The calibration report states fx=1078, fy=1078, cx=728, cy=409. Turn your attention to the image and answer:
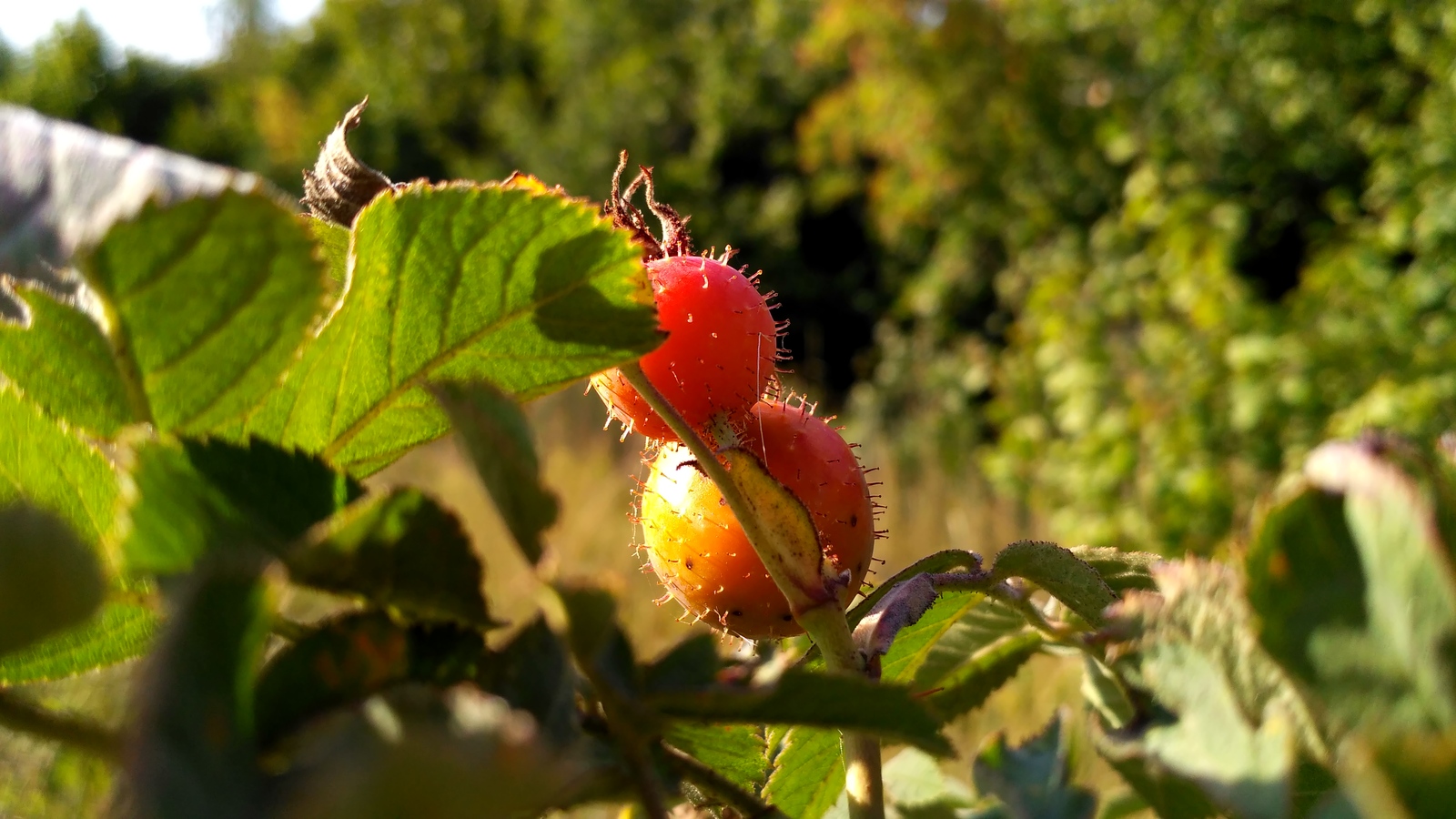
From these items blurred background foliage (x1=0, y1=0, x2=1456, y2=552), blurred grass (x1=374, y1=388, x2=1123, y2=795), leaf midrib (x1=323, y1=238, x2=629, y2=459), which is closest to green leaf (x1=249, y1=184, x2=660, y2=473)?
leaf midrib (x1=323, y1=238, x2=629, y2=459)

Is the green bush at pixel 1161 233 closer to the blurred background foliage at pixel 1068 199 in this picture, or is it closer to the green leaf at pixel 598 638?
the blurred background foliage at pixel 1068 199

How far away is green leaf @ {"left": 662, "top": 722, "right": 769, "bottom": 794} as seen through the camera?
314mm

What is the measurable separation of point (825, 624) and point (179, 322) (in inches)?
7.0

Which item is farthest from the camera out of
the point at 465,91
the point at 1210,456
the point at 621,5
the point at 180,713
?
the point at 465,91

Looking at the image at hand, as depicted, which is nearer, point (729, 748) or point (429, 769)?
point (429, 769)

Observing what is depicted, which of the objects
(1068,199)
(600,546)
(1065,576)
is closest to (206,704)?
(1065,576)

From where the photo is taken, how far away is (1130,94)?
3.66 m

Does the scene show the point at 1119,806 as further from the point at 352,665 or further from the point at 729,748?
the point at 352,665

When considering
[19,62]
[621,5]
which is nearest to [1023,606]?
[621,5]

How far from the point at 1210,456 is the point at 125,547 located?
2730 millimetres

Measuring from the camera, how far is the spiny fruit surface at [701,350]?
0.40 m

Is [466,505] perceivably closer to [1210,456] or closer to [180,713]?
[1210,456]

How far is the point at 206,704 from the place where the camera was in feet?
0.52

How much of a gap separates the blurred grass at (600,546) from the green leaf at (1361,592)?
1.00 meters
